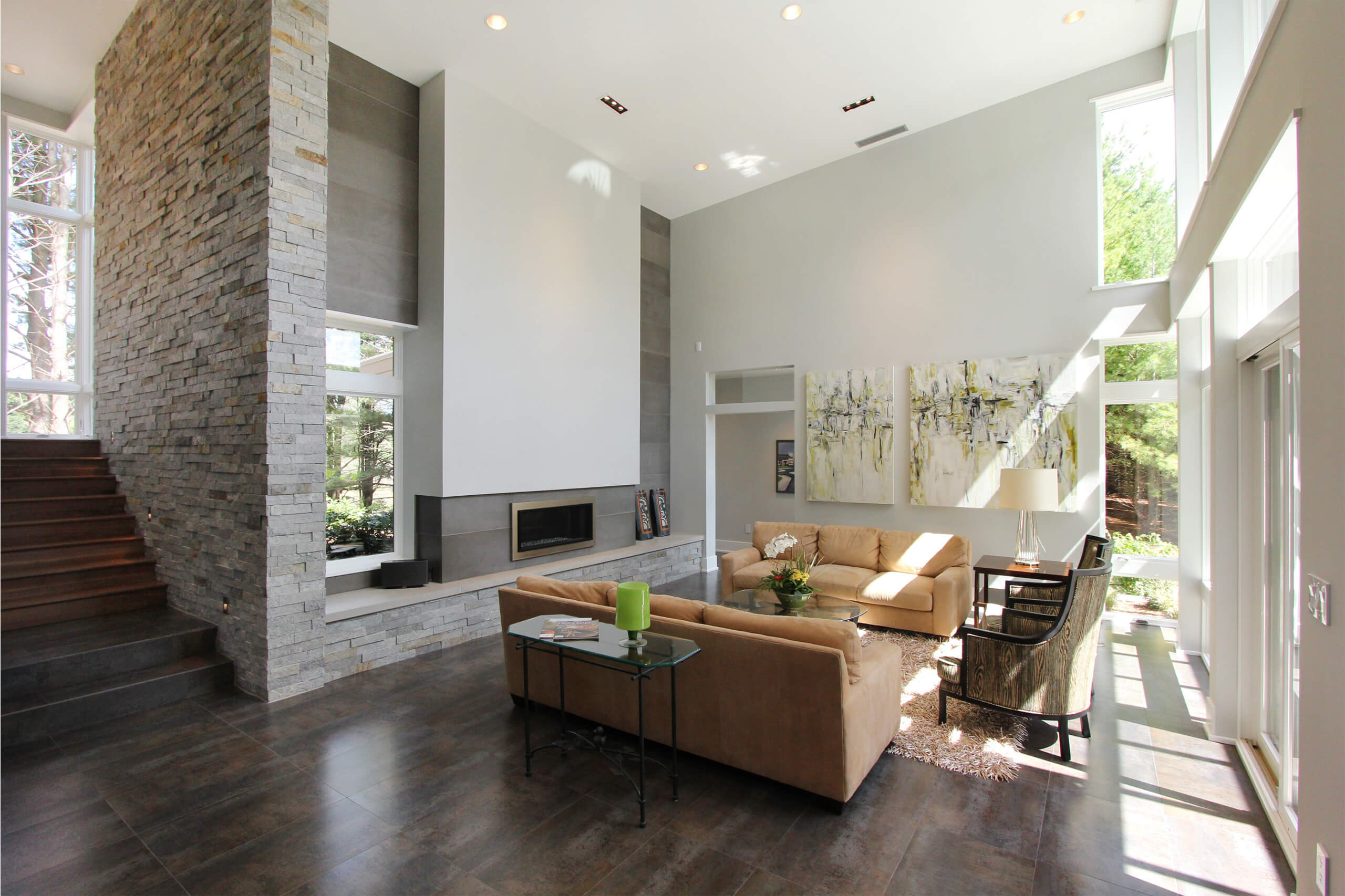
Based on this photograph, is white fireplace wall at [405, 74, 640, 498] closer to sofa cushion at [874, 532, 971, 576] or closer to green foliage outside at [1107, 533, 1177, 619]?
sofa cushion at [874, 532, 971, 576]

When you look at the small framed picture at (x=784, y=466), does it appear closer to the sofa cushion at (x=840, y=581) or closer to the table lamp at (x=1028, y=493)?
the sofa cushion at (x=840, y=581)

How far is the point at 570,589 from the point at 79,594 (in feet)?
12.3

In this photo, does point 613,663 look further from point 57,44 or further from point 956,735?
point 57,44

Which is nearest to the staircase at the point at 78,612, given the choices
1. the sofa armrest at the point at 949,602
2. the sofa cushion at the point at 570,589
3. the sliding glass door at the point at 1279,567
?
the sofa cushion at the point at 570,589

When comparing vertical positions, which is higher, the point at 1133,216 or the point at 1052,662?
the point at 1133,216

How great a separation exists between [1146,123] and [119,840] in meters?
8.45

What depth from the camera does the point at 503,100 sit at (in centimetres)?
567

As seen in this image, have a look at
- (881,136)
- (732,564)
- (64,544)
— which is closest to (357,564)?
(64,544)

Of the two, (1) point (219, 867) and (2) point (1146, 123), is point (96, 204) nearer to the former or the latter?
(1) point (219, 867)

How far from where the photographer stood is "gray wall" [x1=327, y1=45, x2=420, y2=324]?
486 centimetres

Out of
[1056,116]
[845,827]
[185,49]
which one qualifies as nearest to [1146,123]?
[1056,116]

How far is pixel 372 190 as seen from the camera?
5109mm

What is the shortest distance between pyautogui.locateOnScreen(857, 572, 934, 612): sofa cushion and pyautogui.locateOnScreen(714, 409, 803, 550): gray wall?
372 centimetres

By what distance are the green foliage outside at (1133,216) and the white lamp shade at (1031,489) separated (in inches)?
88.8
